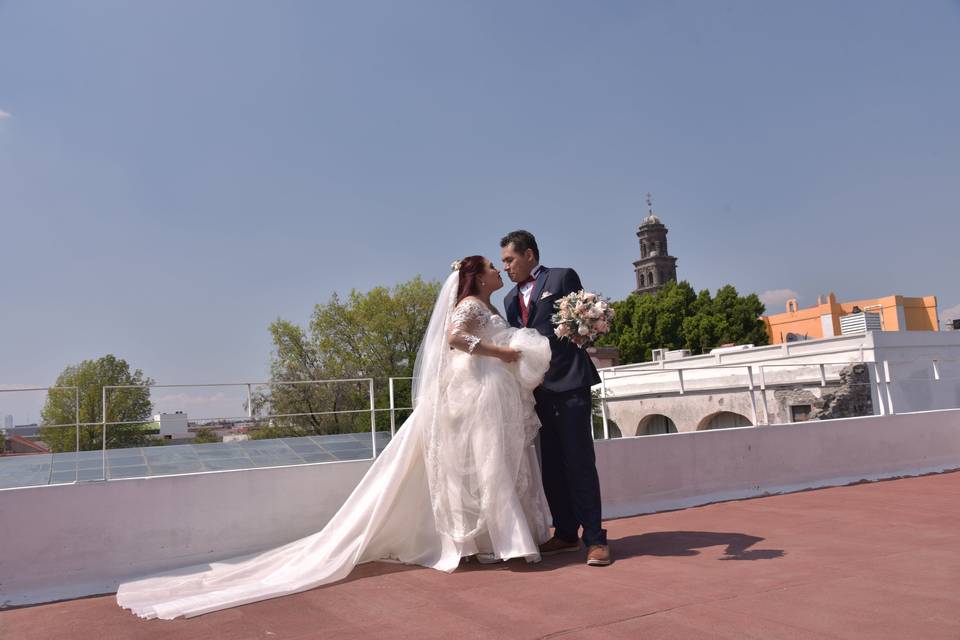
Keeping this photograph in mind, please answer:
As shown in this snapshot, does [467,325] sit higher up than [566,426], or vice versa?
[467,325]

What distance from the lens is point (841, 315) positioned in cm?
4391

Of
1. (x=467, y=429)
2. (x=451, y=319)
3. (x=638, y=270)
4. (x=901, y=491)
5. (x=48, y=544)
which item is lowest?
(x=901, y=491)

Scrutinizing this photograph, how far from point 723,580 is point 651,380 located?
2306 centimetres

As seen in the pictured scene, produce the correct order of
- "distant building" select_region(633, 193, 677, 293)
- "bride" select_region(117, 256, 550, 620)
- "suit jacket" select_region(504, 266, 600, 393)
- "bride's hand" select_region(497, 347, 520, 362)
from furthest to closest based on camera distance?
"distant building" select_region(633, 193, 677, 293) → "suit jacket" select_region(504, 266, 600, 393) → "bride's hand" select_region(497, 347, 520, 362) → "bride" select_region(117, 256, 550, 620)

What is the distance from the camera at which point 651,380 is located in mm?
26000

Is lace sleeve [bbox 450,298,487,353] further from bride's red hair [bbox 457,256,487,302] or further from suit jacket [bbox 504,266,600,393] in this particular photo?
suit jacket [bbox 504,266,600,393]

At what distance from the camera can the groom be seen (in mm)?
4469

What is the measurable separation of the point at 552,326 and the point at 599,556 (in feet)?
4.72

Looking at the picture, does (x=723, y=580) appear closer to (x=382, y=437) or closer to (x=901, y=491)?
(x=901, y=491)

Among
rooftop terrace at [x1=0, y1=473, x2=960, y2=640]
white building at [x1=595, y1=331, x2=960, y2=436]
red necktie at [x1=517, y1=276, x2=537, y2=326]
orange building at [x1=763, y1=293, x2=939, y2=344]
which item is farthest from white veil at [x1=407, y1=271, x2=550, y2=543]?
orange building at [x1=763, y1=293, x2=939, y2=344]

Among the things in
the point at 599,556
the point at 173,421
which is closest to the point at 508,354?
the point at 599,556

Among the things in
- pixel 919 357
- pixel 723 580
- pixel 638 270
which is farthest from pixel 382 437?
pixel 638 270

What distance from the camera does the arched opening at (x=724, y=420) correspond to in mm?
22609

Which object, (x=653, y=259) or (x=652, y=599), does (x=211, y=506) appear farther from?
(x=653, y=259)
